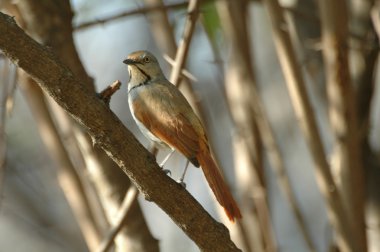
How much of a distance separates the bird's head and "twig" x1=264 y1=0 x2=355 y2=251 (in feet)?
2.65

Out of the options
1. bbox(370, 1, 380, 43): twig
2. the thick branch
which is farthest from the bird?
bbox(370, 1, 380, 43): twig

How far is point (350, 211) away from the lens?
13.8 feet

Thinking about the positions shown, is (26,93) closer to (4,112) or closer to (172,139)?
(4,112)

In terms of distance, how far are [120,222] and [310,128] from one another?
4.14ft

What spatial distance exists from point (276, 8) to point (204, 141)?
1354 millimetres

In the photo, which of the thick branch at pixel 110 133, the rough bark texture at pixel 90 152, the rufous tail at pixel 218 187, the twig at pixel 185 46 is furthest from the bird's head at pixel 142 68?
the thick branch at pixel 110 133

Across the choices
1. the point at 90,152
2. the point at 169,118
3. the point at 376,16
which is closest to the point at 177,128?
the point at 169,118

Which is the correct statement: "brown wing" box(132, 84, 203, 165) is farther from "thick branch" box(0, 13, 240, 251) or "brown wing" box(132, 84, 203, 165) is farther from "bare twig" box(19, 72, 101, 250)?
"bare twig" box(19, 72, 101, 250)

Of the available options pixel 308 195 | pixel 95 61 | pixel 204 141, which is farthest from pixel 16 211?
pixel 204 141

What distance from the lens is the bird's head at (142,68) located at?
383 cm

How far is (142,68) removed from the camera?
3.88 m

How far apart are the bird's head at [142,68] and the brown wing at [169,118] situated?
40cm

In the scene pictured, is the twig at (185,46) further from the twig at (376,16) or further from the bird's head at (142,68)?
the twig at (376,16)

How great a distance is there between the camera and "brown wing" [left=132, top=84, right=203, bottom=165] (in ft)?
10.7
